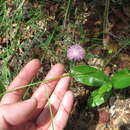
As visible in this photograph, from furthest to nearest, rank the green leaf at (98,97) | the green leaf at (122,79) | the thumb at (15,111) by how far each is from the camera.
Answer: the green leaf at (98,97) < the green leaf at (122,79) < the thumb at (15,111)

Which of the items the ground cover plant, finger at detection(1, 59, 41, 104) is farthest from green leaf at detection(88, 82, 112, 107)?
finger at detection(1, 59, 41, 104)

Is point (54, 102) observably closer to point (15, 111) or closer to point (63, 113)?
point (63, 113)

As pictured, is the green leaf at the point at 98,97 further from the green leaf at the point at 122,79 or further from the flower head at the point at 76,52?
the flower head at the point at 76,52

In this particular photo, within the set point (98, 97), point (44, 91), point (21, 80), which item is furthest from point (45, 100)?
point (98, 97)

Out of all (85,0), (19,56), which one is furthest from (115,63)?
(19,56)

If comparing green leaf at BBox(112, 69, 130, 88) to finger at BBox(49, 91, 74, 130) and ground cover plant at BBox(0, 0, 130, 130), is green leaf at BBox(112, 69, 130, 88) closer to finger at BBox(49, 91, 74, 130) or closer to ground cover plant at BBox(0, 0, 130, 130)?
ground cover plant at BBox(0, 0, 130, 130)

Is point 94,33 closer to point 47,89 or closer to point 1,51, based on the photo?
point 47,89

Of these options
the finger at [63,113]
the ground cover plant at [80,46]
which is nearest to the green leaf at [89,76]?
the ground cover plant at [80,46]
